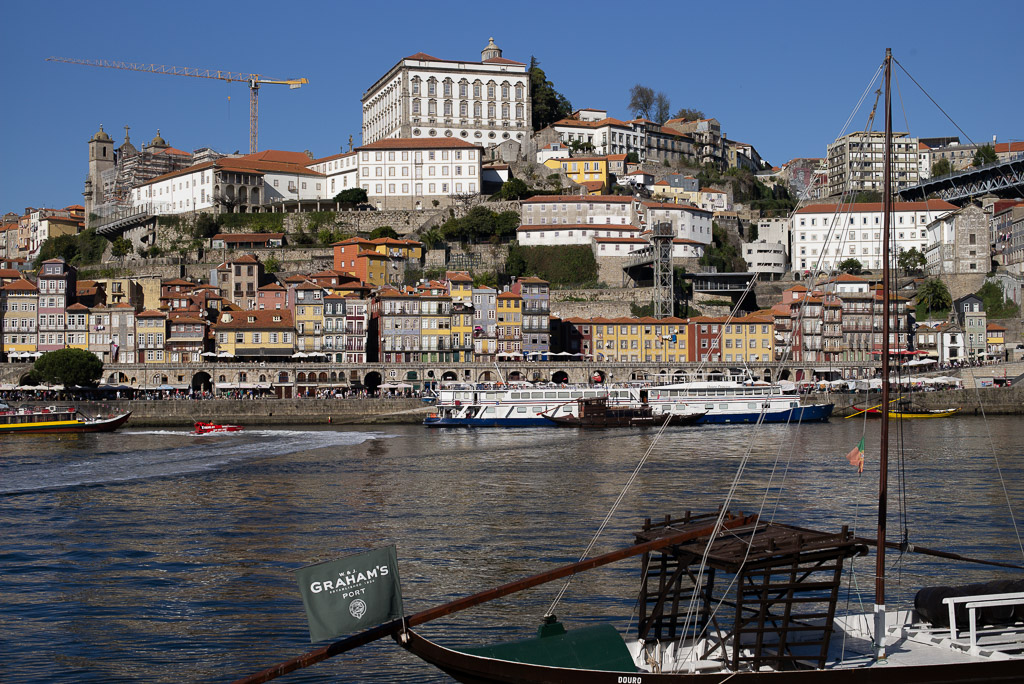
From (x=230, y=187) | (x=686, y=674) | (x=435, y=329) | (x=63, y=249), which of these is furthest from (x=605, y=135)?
(x=686, y=674)

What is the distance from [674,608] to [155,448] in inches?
1457

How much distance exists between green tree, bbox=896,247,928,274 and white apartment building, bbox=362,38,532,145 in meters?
37.7

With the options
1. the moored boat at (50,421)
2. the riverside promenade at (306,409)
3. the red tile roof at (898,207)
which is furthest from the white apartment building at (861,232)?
the moored boat at (50,421)

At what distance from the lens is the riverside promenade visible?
2400 inches

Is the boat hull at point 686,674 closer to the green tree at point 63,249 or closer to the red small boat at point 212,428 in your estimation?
the red small boat at point 212,428

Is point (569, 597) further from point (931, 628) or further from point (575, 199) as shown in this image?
point (575, 199)

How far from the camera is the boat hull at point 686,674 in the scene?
36.7ft

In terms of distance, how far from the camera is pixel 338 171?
10194 cm

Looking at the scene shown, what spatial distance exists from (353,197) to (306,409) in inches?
1492

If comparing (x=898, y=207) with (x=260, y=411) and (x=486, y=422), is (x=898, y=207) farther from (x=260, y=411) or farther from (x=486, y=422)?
(x=260, y=411)

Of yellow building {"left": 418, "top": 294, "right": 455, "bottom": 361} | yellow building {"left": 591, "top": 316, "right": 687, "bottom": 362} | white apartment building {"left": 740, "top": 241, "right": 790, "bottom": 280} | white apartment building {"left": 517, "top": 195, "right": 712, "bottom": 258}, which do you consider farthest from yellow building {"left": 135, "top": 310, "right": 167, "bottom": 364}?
white apartment building {"left": 740, "top": 241, "right": 790, "bottom": 280}

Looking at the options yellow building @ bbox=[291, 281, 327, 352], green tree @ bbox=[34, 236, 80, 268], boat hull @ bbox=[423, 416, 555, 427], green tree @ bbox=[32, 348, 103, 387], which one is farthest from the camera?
green tree @ bbox=[34, 236, 80, 268]

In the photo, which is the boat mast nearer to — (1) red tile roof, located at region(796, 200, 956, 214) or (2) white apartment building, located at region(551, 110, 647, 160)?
(1) red tile roof, located at region(796, 200, 956, 214)

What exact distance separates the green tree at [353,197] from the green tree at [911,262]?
4660 centimetres
